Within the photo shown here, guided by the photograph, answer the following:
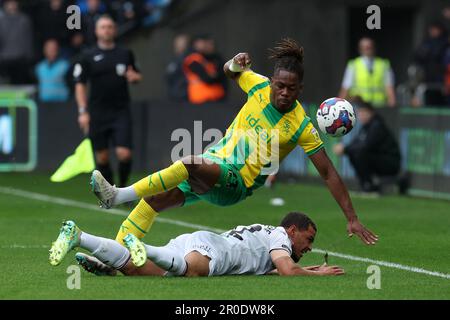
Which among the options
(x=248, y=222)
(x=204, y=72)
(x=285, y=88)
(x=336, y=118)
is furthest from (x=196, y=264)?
(x=204, y=72)

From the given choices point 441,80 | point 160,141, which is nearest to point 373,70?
point 441,80

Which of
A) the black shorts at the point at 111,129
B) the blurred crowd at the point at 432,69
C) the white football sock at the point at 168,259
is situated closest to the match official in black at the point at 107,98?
the black shorts at the point at 111,129

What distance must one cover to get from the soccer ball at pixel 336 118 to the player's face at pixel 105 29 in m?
6.03

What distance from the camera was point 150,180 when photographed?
33.2ft

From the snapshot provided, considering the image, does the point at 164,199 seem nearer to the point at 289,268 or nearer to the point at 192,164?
the point at 192,164

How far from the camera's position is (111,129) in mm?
16859

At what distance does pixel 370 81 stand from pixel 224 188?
1170cm

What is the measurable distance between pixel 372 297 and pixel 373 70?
1320 cm

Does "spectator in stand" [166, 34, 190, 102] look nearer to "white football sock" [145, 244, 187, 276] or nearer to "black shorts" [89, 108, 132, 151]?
"black shorts" [89, 108, 132, 151]

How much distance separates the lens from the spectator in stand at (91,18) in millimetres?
22823

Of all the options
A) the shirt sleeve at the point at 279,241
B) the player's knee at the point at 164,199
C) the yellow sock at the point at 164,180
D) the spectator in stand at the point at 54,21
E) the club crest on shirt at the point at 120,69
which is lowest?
the shirt sleeve at the point at 279,241

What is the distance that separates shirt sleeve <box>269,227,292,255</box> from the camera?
990 cm

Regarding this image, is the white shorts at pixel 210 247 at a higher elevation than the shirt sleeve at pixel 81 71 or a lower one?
lower

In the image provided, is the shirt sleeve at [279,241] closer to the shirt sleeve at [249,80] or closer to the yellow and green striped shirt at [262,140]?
the yellow and green striped shirt at [262,140]
